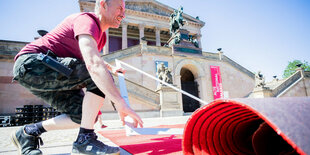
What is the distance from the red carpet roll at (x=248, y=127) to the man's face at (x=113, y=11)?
4.02 feet

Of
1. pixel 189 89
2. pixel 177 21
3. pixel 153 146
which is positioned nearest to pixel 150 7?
pixel 177 21

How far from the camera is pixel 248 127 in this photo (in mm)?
1294

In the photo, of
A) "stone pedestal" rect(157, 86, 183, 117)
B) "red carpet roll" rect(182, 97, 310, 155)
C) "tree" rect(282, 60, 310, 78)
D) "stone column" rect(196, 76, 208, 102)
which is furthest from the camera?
"tree" rect(282, 60, 310, 78)

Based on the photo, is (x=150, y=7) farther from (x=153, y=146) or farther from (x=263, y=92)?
(x=153, y=146)

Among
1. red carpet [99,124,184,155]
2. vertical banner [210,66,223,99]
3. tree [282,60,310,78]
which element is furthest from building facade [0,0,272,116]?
tree [282,60,310,78]

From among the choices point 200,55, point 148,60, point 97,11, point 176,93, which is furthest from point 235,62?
point 97,11

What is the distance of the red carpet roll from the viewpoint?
597mm

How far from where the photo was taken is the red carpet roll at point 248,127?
0.60m

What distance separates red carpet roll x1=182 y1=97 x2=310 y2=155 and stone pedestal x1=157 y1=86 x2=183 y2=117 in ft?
28.3

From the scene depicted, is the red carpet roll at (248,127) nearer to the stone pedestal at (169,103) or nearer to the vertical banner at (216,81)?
the stone pedestal at (169,103)

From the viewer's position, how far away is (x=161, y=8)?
30.1 metres

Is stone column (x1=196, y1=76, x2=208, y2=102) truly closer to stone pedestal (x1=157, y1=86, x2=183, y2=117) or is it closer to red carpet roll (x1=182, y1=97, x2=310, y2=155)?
stone pedestal (x1=157, y1=86, x2=183, y2=117)

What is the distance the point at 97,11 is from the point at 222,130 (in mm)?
1599

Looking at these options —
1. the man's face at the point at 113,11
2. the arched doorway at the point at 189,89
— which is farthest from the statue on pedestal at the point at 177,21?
the man's face at the point at 113,11
